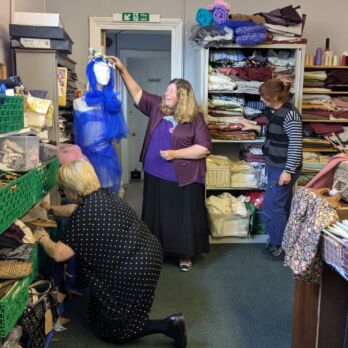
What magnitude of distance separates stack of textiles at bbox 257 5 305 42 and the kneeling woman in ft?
7.24

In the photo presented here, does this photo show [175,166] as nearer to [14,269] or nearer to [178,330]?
[178,330]

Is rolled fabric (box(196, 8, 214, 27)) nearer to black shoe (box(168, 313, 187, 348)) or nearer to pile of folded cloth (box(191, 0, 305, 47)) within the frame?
pile of folded cloth (box(191, 0, 305, 47))

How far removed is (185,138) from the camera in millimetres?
3004

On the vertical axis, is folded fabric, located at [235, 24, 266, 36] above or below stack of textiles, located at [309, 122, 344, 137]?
above

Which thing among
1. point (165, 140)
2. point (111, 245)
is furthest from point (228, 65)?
point (111, 245)

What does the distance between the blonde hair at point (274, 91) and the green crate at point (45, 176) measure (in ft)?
5.61

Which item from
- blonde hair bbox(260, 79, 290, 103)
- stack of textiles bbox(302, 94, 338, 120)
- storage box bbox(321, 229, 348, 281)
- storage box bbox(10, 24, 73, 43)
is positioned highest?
storage box bbox(10, 24, 73, 43)

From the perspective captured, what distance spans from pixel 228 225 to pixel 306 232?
6.97 ft

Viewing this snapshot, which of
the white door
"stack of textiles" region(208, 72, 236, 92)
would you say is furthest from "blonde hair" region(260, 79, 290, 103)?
the white door

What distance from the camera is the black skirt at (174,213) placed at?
3.07 m

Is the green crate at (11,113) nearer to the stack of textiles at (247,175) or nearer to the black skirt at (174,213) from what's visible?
the black skirt at (174,213)

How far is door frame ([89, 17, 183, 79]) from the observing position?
154 inches

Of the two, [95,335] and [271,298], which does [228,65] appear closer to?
[271,298]

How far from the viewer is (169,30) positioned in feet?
13.1
